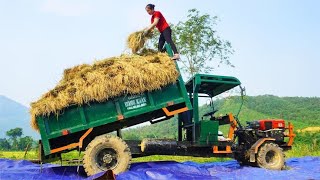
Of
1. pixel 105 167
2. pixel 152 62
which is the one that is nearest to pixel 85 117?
pixel 105 167

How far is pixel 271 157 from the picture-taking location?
421 inches

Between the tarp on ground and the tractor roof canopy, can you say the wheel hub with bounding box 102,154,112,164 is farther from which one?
the tractor roof canopy

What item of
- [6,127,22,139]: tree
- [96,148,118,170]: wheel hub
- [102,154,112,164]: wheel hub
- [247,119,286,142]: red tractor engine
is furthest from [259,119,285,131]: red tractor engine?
[6,127,22,139]: tree

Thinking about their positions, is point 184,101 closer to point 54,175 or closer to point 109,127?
point 109,127

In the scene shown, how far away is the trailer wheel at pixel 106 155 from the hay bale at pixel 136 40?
2.32 metres

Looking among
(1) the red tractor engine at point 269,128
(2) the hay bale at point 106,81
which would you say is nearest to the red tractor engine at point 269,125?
(1) the red tractor engine at point 269,128

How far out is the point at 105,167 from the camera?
9125 millimetres

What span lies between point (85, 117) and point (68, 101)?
0.54m

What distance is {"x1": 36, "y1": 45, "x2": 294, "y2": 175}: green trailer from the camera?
9.08 m

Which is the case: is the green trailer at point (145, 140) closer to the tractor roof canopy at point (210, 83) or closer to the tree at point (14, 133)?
the tractor roof canopy at point (210, 83)

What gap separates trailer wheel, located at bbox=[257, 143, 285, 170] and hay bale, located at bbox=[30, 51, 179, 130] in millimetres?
3208

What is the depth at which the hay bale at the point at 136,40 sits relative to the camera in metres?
9.97

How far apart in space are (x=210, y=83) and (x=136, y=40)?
Answer: 2234 mm

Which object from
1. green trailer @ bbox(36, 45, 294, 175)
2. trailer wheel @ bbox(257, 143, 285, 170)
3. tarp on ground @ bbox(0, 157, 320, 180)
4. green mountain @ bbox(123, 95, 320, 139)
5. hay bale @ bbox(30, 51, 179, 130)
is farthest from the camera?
green mountain @ bbox(123, 95, 320, 139)
